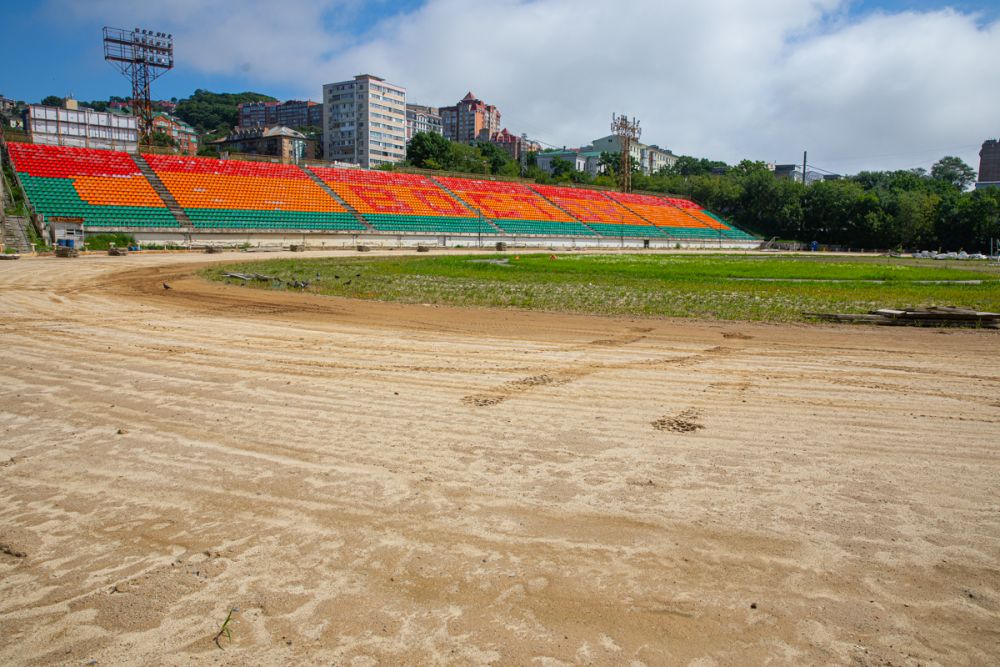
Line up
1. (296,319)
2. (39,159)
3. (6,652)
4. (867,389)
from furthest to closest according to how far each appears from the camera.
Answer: (39,159) < (296,319) < (867,389) < (6,652)

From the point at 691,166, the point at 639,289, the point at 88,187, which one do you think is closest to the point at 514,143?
the point at 691,166

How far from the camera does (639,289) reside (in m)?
19.3

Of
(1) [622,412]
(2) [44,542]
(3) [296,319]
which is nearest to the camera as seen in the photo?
(2) [44,542]

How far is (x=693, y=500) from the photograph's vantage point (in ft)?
13.5

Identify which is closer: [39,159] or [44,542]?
[44,542]

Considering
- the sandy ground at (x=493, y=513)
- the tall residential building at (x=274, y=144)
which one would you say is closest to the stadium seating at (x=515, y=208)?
the sandy ground at (x=493, y=513)

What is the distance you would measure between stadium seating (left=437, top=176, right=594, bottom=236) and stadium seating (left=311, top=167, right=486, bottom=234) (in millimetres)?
2420

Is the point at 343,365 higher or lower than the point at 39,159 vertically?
lower

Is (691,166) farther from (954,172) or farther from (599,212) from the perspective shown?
(599,212)

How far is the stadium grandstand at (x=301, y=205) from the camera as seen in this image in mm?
37125

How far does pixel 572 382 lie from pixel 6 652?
5.63 m

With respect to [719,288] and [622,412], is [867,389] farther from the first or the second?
[719,288]

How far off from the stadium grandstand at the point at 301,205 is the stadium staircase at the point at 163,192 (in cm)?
6

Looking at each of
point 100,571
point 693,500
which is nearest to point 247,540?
point 100,571
